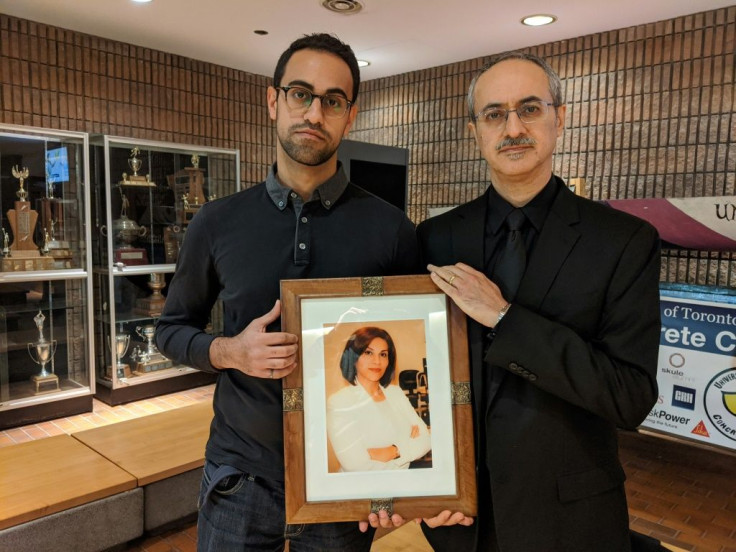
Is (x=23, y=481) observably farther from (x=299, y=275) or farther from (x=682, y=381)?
(x=682, y=381)

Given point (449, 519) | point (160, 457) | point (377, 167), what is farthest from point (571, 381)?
A: point (377, 167)

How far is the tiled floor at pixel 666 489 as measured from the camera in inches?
114

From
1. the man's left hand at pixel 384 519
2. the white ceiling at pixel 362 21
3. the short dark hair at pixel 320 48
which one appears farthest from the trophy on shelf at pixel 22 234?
the man's left hand at pixel 384 519

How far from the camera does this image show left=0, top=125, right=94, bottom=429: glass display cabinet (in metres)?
4.39

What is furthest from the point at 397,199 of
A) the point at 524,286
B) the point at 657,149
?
the point at 524,286

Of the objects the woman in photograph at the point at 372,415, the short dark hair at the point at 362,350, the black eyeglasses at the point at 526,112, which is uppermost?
the black eyeglasses at the point at 526,112

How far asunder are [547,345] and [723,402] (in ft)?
9.25

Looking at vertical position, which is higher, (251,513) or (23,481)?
(251,513)

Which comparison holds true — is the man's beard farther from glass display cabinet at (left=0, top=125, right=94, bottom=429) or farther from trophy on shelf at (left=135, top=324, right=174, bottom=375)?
trophy on shelf at (left=135, top=324, right=174, bottom=375)

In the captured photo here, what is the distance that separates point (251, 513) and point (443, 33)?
439cm

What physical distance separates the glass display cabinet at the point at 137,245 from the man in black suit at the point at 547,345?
437 cm

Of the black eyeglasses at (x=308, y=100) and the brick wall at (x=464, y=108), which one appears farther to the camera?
the brick wall at (x=464, y=108)

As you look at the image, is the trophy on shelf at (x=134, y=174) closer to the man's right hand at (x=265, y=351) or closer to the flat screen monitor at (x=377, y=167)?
the flat screen monitor at (x=377, y=167)

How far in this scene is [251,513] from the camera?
1283 mm
